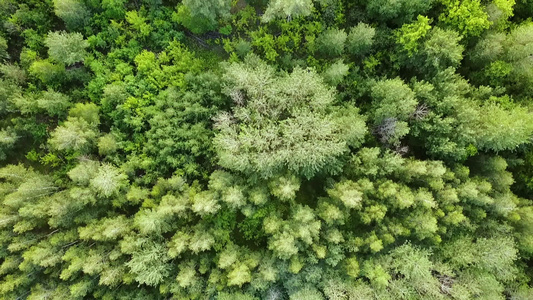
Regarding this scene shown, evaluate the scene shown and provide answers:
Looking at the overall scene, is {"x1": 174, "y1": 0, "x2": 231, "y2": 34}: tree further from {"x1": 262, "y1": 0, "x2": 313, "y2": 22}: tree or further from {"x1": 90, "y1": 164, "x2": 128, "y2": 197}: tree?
{"x1": 90, "y1": 164, "x2": 128, "y2": 197}: tree

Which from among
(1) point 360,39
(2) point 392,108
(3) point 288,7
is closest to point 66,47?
(3) point 288,7

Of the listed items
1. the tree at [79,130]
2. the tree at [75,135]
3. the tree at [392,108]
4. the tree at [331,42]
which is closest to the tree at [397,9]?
the tree at [331,42]

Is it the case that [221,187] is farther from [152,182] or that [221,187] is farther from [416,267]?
[416,267]

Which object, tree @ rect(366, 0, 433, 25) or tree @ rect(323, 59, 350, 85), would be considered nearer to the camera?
tree @ rect(366, 0, 433, 25)

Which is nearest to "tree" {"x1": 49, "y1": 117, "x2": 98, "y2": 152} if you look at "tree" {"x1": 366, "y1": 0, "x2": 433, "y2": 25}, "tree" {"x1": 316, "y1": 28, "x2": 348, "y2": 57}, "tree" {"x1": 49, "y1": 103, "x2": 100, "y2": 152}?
"tree" {"x1": 49, "y1": 103, "x2": 100, "y2": 152}

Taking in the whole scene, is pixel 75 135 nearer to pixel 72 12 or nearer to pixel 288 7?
pixel 72 12

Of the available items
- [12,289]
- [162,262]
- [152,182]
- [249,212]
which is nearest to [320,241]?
[249,212]
